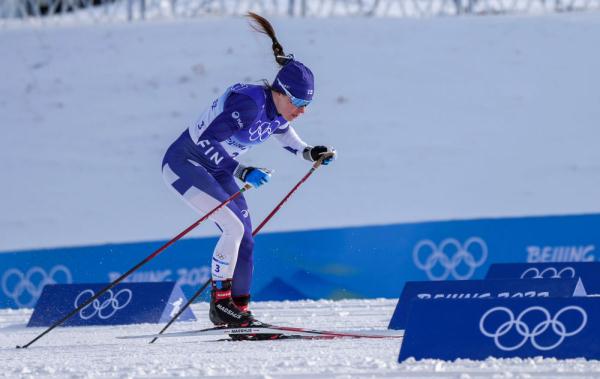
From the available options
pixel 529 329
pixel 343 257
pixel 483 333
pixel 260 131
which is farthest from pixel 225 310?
pixel 343 257

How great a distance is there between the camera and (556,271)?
21.4 feet

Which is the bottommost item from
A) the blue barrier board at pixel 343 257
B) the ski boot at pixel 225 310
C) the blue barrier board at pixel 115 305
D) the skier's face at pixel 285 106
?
the blue barrier board at pixel 343 257

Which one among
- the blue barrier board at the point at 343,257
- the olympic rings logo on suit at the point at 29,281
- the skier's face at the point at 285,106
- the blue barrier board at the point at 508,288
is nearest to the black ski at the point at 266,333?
the blue barrier board at the point at 508,288

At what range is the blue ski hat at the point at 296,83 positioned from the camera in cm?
577

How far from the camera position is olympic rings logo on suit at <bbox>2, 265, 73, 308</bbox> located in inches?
381

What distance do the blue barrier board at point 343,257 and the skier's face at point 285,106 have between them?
4.02 m

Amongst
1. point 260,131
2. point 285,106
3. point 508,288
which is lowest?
point 508,288

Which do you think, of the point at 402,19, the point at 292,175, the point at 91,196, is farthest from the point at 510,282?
the point at 402,19

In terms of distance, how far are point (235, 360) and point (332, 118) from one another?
7.97 meters

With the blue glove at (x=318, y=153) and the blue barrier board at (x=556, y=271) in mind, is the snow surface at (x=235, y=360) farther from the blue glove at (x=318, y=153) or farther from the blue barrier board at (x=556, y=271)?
the blue glove at (x=318, y=153)

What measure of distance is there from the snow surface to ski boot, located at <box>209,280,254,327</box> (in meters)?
0.16

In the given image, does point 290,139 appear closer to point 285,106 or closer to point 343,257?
point 285,106

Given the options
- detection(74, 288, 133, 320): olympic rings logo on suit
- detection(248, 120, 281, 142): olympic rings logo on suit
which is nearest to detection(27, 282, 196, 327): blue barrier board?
detection(74, 288, 133, 320): olympic rings logo on suit

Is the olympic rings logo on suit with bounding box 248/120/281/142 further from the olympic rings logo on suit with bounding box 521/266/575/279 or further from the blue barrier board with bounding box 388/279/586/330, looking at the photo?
the olympic rings logo on suit with bounding box 521/266/575/279
